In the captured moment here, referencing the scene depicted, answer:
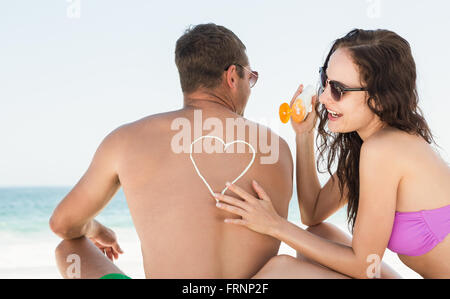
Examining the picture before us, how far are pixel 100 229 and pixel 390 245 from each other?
5.49 ft

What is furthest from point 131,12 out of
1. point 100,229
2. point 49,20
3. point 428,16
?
point 100,229

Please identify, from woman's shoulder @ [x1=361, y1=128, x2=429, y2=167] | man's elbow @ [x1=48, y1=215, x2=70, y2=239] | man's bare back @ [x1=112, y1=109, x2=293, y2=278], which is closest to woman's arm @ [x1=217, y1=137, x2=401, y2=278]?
woman's shoulder @ [x1=361, y1=128, x2=429, y2=167]

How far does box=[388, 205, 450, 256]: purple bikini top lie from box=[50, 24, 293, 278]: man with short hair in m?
0.59

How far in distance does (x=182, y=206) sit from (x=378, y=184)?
35.5 inches

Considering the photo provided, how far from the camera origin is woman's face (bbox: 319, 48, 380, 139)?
2.48 meters

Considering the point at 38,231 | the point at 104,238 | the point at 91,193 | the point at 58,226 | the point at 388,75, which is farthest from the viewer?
the point at 38,231

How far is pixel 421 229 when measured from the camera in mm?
2342

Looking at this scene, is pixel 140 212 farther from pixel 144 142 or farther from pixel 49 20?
pixel 49 20

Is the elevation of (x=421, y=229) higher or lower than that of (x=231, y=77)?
lower

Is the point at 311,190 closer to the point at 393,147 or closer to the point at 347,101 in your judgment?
the point at 347,101

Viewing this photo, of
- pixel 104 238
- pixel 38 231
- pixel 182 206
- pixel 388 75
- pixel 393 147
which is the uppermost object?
pixel 388 75

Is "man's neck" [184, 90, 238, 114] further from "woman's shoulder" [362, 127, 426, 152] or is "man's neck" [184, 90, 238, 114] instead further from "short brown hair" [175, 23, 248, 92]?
"woman's shoulder" [362, 127, 426, 152]

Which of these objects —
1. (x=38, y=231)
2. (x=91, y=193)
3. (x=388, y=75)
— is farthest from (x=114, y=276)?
(x=38, y=231)

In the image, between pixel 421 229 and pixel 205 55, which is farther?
pixel 205 55
